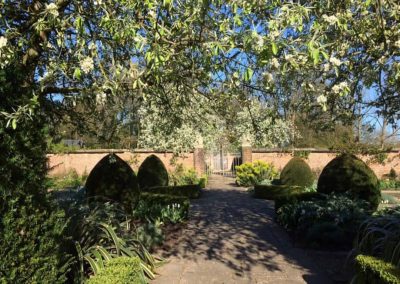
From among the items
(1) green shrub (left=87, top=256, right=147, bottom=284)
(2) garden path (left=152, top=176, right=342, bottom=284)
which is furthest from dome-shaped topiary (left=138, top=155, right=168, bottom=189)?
(1) green shrub (left=87, top=256, right=147, bottom=284)

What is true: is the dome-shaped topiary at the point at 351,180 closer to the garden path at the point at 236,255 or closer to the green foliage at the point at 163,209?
the garden path at the point at 236,255

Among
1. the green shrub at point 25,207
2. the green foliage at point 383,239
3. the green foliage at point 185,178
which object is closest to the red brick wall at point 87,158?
the green foliage at point 185,178

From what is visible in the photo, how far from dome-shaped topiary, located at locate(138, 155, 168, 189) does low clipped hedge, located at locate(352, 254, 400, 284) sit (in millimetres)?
12212

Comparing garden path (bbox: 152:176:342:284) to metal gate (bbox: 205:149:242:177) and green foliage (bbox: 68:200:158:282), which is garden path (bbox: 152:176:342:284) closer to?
green foliage (bbox: 68:200:158:282)

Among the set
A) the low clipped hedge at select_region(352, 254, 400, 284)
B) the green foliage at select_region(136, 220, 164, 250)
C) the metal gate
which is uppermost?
the metal gate

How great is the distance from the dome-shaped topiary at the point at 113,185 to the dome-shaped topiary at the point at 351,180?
4.92 m

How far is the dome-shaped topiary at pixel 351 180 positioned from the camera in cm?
1011

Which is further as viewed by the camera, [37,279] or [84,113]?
[84,113]

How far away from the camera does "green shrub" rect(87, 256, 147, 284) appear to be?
161 inches

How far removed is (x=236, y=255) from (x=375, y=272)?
334 centimetres

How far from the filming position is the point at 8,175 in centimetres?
313

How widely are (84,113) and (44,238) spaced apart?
12.3ft

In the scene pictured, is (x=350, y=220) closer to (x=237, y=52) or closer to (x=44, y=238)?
(x=237, y=52)

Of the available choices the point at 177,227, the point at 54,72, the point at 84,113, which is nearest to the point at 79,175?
the point at 177,227
